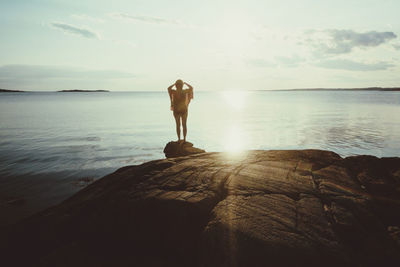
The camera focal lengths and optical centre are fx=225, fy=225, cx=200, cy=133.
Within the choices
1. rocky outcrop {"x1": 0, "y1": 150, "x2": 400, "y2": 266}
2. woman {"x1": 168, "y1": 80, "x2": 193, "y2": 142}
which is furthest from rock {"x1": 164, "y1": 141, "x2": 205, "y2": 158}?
rocky outcrop {"x1": 0, "y1": 150, "x2": 400, "y2": 266}

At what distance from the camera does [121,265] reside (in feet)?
12.6

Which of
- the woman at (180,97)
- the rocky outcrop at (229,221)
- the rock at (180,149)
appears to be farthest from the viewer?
the rock at (180,149)

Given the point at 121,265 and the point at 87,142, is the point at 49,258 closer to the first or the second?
the point at 121,265

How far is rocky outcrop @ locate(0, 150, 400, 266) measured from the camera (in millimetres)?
3482

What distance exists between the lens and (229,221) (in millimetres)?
3889

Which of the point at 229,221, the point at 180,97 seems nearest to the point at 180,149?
the point at 180,97

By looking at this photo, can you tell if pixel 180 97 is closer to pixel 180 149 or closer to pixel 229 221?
pixel 180 149

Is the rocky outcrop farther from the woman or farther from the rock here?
the woman

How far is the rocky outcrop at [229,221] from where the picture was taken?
348 cm

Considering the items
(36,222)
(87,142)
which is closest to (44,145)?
(87,142)

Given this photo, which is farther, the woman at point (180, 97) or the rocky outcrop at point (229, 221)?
the woman at point (180, 97)

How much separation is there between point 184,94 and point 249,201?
26.6 ft

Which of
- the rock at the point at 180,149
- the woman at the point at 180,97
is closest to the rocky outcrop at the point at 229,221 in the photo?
the rock at the point at 180,149

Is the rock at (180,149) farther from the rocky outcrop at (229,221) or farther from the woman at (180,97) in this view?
the rocky outcrop at (229,221)
